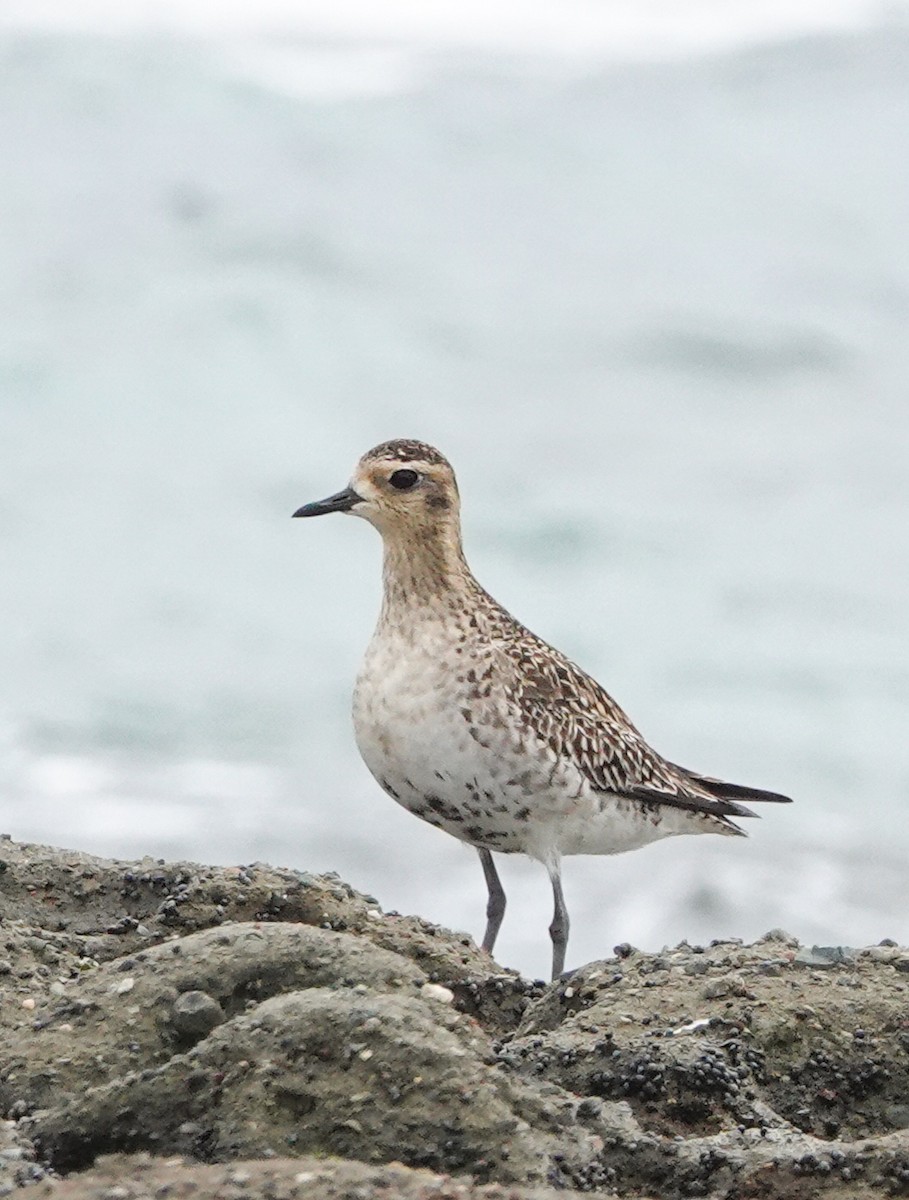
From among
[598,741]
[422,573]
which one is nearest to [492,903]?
[598,741]

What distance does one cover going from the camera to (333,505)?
Answer: 372 inches

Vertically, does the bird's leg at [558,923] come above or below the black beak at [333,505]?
below

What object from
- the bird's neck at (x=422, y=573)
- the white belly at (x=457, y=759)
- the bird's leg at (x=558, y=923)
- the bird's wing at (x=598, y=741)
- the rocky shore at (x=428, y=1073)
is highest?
the bird's neck at (x=422, y=573)

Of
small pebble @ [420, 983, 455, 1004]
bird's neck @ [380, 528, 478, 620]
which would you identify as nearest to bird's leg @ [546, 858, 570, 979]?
bird's neck @ [380, 528, 478, 620]

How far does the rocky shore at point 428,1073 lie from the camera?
17.1ft

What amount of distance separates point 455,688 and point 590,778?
30.6 inches

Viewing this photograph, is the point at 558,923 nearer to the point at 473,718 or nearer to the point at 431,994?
the point at 473,718

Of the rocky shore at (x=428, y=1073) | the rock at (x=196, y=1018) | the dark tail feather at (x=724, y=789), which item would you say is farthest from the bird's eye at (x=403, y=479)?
the rock at (x=196, y=1018)

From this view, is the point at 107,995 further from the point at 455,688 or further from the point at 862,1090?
the point at 455,688

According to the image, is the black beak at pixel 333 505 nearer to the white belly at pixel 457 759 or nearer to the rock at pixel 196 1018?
the white belly at pixel 457 759

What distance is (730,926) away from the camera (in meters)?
15.2

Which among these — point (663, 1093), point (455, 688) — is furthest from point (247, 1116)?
point (455, 688)

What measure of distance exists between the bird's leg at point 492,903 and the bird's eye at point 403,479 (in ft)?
4.86

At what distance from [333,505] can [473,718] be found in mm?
1052
